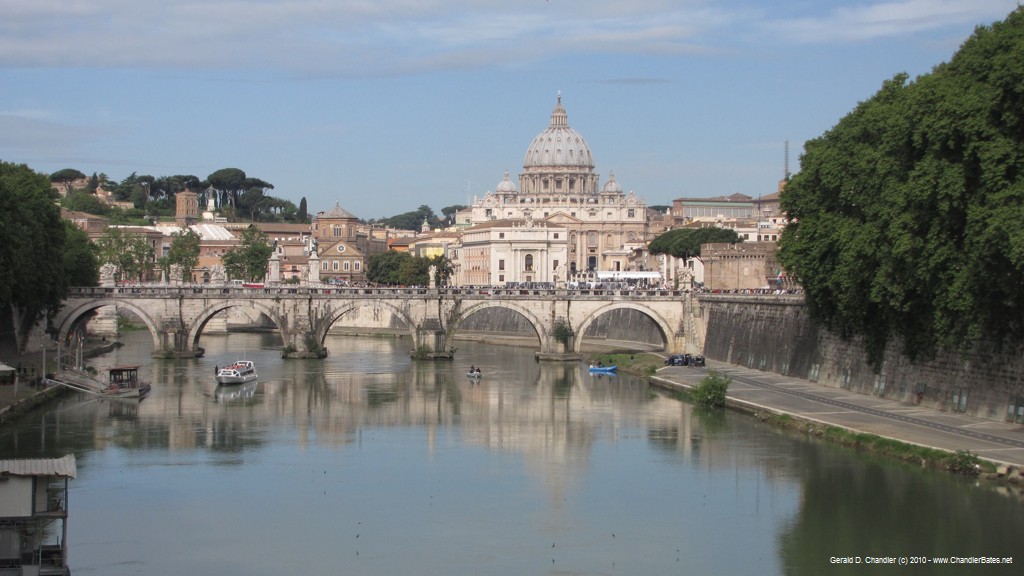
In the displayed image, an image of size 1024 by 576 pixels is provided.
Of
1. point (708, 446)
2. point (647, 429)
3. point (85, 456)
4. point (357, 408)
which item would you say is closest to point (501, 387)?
point (357, 408)

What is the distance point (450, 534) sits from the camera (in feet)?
98.6

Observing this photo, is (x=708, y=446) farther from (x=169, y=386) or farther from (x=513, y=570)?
(x=169, y=386)

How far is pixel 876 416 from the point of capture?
1624 inches

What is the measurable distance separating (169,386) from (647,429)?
20.4 meters

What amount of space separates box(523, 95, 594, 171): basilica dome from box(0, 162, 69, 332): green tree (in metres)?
130

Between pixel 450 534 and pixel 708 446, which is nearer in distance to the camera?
pixel 450 534

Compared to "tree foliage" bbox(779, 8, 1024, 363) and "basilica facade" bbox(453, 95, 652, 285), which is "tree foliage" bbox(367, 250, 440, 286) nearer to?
"basilica facade" bbox(453, 95, 652, 285)

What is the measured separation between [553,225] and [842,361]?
107 metres

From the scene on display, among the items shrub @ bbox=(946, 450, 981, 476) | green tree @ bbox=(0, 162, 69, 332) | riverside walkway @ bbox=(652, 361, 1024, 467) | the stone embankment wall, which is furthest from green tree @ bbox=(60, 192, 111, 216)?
shrub @ bbox=(946, 450, 981, 476)

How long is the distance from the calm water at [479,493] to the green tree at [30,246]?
23.5 ft

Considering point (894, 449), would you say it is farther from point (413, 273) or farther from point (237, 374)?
point (413, 273)

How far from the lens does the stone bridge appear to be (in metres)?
70.1

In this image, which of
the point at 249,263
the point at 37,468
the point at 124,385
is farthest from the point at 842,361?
the point at 249,263

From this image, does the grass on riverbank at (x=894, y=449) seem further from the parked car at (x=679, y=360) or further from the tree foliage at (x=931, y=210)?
the parked car at (x=679, y=360)
